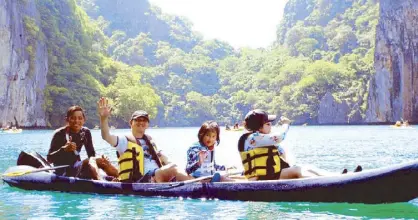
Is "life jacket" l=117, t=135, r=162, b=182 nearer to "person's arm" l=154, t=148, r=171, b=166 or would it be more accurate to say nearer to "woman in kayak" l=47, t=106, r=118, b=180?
"person's arm" l=154, t=148, r=171, b=166

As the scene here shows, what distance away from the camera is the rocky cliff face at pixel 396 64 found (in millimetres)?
75312

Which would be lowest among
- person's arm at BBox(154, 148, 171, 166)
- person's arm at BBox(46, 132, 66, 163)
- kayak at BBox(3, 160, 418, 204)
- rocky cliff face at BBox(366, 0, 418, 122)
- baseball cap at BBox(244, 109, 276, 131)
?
kayak at BBox(3, 160, 418, 204)

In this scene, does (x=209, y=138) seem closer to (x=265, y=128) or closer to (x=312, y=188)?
(x=265, y=128)

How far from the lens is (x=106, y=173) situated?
11.4m

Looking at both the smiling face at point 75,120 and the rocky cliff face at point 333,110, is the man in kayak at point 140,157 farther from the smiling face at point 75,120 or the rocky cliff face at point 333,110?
the rocky cliff face at point 333,110

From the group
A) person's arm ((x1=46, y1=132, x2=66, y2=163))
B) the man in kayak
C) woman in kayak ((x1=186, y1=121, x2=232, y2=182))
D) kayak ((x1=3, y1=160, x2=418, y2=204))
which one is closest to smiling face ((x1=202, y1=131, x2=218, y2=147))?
woman in kayak ((x1=186, y1=121, x2=232, y2=182))

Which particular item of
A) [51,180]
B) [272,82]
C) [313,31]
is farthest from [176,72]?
[51,180]

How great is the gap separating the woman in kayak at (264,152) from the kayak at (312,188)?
18 cm

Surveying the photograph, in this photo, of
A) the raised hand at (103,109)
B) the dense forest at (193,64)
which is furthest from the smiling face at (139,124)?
the dense forest at (193,64)

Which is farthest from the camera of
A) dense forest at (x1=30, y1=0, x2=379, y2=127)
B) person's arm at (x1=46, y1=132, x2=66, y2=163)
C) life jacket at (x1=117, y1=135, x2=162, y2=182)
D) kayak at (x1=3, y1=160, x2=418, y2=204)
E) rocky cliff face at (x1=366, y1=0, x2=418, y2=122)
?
dense forest at (x1=30, y1=0, x2=379, y2=127)

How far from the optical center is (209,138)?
30.6 feet

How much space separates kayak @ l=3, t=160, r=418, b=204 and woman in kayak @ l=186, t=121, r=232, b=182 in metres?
0.20

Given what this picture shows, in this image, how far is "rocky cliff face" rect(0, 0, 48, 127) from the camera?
61812mm

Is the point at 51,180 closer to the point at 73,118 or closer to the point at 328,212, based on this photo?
the point at 73,118
